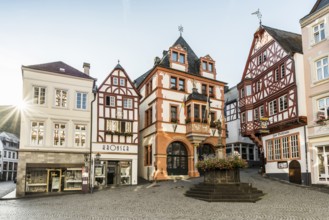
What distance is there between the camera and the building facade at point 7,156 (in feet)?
228

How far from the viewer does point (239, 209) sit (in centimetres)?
1384

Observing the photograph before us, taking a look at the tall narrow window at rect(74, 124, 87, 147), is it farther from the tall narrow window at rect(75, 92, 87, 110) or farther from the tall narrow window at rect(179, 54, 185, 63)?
the tall narrow window at rect(179, 54, 185, 63)

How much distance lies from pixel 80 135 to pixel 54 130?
211 cm

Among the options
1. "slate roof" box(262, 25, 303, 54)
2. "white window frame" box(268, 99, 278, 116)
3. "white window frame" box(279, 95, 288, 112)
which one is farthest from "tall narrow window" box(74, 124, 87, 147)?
"slate roof" box(262, 25, 303, 54)

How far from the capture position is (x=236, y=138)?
41.3 metres

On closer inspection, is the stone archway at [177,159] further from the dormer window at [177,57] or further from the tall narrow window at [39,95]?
the tall narrow window at [39,95]

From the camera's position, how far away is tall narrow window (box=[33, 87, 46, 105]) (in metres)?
25.4

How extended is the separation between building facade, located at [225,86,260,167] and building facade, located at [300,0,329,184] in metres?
17.9

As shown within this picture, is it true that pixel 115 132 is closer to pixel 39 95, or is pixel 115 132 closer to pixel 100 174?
pixel 100 174

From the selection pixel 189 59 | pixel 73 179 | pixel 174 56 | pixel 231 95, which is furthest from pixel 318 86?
pixel 231 95

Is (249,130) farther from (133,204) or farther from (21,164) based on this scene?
(21,164)

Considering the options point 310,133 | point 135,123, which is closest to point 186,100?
point 135,123

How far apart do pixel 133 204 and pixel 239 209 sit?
547 centimetres

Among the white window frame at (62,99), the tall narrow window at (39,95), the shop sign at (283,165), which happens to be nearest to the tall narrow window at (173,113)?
the white window frame at (62,99)
